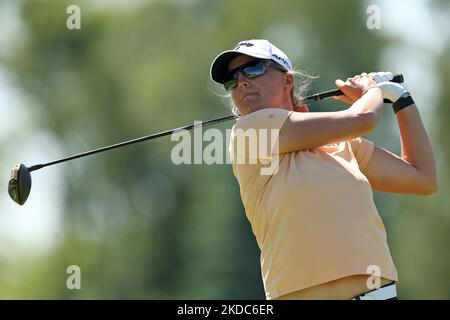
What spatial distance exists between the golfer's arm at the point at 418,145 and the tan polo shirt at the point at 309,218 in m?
0.48

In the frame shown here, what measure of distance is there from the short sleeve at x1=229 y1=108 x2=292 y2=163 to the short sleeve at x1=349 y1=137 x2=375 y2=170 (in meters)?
0.42

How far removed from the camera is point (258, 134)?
5098 mm

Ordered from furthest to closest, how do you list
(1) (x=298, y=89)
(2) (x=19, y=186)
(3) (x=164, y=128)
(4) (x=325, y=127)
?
(3) (x=164, y=128)
(2) (x=19, y=186)
(1) (x=298, y=89)
(4) (x=325, y=127)

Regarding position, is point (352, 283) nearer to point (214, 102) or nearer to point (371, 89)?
point (371, 89)

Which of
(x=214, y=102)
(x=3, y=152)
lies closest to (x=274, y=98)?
(x=214, y=102)

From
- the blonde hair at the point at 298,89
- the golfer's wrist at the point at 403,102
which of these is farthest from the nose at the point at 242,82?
the golfer's wrist at the point at 403,102

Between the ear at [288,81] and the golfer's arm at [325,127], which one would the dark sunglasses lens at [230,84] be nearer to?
the ear at [288,81]

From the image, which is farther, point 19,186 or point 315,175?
point 19,186

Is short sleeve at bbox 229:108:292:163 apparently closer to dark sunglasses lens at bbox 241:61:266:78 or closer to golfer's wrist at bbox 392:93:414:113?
dark sunglasses lens at bbox 241:61:266:78

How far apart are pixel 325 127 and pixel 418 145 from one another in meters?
0.68

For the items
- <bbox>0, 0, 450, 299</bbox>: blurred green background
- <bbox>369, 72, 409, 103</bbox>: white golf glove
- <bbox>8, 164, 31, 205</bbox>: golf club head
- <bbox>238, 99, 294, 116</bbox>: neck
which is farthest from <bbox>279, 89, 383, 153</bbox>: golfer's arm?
<bbox>0, 0, 450, 299</bbox>: blurred green background

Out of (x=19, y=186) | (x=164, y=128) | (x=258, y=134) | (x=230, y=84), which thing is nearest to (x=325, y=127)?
(x=258, y=134)

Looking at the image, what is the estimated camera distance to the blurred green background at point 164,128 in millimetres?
21312

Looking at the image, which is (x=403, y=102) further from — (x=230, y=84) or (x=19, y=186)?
(x=19, y=186)
